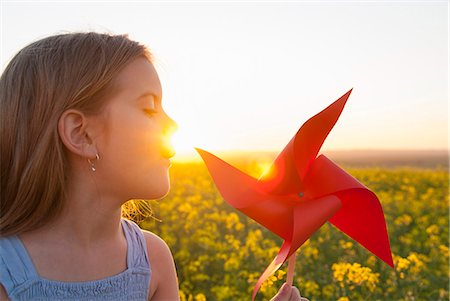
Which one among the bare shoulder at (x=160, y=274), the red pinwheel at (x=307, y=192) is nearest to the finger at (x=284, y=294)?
the red pinwheel at (x=307, y=192)

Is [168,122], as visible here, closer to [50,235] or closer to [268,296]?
[50,235]

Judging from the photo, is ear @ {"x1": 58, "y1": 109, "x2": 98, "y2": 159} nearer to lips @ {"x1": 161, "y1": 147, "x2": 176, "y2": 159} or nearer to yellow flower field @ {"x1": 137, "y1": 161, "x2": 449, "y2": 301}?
lips @ {"x1": 161, "y1": 147, "x2": 176, "y2": 159}

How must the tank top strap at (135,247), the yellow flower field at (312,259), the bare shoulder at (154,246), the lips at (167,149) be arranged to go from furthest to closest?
1. the yellow flower field at (312,259)
2. the bare shoulder at (154,246)
3. the tank top strap at (135,247)
4. the lips at (167,149)

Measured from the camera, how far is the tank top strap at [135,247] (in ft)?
6.41

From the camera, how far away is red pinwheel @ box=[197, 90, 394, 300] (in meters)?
1.89

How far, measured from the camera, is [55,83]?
5.77 ft

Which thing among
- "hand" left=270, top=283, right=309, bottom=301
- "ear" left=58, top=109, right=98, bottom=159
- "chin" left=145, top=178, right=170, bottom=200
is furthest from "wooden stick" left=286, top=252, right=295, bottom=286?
"ear" left=58, top=109, right=98, bottom=159

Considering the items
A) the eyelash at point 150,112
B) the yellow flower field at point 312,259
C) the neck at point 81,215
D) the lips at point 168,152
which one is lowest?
the yellow flower field at point 312,259

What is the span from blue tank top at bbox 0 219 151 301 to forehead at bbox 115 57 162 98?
0.53 m

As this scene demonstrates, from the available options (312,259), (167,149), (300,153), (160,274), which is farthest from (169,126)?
(312,259)

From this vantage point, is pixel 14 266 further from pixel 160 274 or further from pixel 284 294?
pixel 284 294

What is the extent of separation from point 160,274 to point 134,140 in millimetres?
538

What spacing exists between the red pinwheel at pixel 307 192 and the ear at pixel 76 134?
354 mm

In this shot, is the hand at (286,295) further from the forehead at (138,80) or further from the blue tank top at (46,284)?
the forehead at (138,80)
